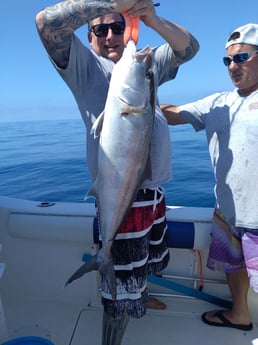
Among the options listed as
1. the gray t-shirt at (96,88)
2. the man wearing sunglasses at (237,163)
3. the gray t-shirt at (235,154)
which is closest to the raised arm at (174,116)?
the man wearing sunglasses at (237,163)

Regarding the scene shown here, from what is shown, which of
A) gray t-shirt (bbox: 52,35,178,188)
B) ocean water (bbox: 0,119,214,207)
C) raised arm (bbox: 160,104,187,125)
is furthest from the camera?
ocean water (bbox: 0,119,214,207)

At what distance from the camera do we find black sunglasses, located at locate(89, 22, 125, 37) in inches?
76.2

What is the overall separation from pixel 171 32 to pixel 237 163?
103 centimetres

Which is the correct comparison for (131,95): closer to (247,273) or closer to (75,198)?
(247,273)

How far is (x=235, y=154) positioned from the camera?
2400 mm

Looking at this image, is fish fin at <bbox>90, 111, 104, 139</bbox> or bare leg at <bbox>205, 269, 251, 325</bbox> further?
bare leg at <bbox>205, 269, 251, 325</bbox>

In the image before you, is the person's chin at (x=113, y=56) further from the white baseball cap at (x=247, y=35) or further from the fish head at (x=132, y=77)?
the white baseball cap at (x=247, y=35)

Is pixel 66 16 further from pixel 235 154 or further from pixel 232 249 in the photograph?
pixel 232 249

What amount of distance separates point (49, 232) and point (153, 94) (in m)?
1.67

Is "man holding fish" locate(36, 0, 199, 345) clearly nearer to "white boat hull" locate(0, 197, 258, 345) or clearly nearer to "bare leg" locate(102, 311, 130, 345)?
"bare leg" locate(102, 311, 130, 345)

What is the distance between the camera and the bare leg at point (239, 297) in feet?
8.74

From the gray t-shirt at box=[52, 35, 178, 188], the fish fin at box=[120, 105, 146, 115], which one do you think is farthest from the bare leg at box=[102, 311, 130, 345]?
the fish fin at box=[120, 105, 146, 115]

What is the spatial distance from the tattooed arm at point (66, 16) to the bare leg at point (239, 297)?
2.13 m

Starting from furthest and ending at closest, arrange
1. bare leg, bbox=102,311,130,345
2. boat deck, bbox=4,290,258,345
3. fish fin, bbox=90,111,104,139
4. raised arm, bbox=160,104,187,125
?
raised arm, bbox=160,104,187,125
boat deck, bbox=4,290,258,345
bare leg, bbox=102,311,130,345
fish fin, bbox=90,111,104,139
